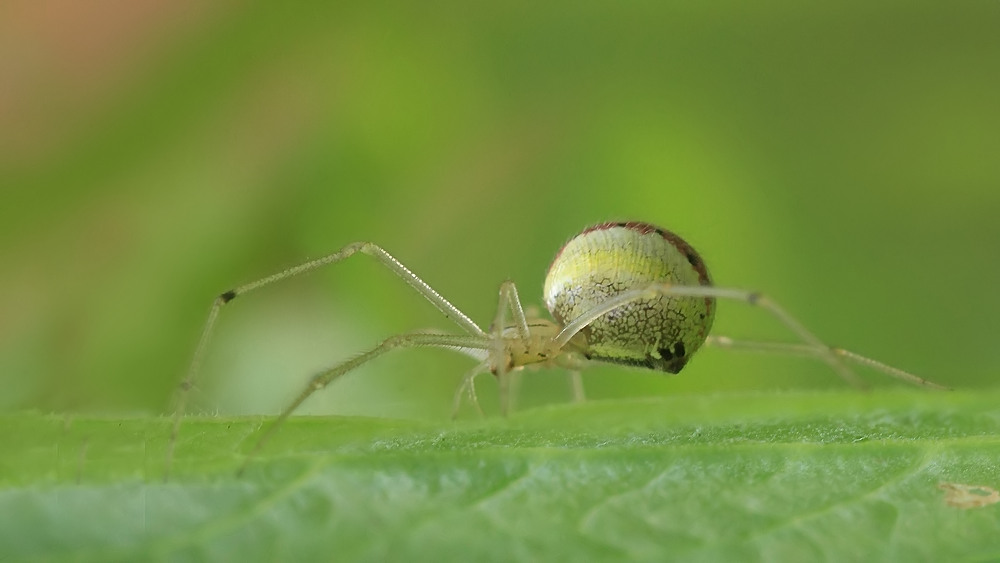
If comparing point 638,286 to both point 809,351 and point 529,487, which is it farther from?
point 529,487

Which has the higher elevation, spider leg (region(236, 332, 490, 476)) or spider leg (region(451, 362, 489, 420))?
spider leg (region(236, 332, 490, 476))

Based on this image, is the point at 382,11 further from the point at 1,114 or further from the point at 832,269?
the point at 832,269

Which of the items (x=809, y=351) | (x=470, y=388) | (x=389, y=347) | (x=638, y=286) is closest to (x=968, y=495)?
(x=809, y=351)

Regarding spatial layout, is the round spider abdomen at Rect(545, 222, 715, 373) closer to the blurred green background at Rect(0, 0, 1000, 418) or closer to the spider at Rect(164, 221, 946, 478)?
the spider at Rect(164, 221, 946, 478)

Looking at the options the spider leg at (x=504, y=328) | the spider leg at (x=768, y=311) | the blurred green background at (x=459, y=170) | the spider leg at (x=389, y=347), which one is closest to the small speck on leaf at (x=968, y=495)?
the spider leg at (x=768, y=311)

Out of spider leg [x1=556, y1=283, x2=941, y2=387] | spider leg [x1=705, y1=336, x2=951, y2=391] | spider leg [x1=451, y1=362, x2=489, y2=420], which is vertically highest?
spider leg [x1=556, y1=283, x2=941, y2=387]

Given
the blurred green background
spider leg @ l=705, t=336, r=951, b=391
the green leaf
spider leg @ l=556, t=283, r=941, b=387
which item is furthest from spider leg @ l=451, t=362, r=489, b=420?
the green leaf

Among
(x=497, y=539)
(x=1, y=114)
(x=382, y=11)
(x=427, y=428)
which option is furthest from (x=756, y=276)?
(x=1, y=114)
